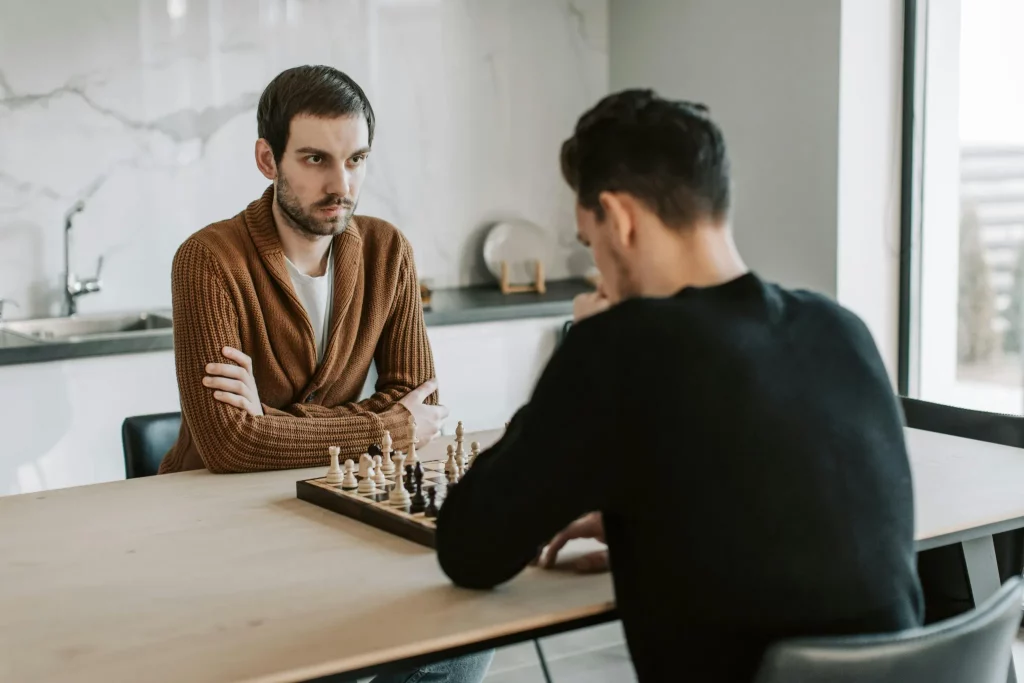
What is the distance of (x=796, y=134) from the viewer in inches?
160

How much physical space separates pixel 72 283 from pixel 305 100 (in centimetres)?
175

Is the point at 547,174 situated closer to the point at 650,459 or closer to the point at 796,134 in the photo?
the point at 796,134

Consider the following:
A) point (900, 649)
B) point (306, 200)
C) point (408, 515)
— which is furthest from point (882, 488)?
point (306, 200)

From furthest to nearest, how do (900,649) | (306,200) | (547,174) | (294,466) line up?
(547,174) → (306,200) → (294,466) → (900,649)

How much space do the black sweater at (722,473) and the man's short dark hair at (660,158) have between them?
0.10 meters

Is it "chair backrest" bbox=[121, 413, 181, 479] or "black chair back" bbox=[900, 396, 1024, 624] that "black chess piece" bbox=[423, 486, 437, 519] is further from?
"chair backrest" bbox=[121, 413, 181, 479]

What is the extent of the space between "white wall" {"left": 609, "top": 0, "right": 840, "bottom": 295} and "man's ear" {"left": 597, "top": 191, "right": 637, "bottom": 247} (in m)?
2.72

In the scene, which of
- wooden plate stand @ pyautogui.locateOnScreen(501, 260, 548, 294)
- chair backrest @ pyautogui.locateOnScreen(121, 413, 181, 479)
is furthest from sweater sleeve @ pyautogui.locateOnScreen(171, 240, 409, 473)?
wooden plate stand @ pyautogui.locateOnScreen(501, 260, 548, 294)

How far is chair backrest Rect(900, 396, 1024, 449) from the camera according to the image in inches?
88.4

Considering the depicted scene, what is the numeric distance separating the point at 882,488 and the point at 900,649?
0.57 ft

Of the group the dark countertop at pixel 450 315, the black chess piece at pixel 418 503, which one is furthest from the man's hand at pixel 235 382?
the dark countertop at pixel 450 315

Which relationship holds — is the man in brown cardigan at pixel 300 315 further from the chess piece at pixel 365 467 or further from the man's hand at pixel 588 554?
the man's hand at pixel 588 554

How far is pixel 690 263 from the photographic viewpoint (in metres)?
1.34

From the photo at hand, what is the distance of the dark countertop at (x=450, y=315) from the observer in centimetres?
309
